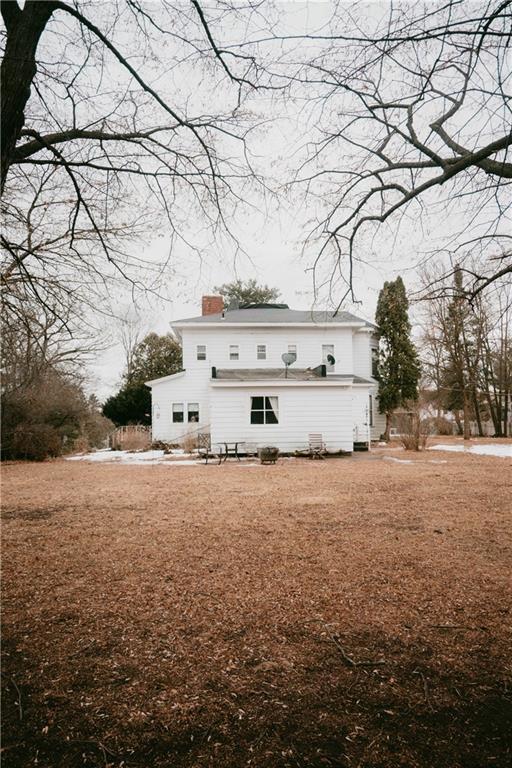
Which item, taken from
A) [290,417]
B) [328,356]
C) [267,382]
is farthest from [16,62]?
[328,356]

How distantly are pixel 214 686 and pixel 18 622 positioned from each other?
1941mm

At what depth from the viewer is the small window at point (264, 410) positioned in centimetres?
1864

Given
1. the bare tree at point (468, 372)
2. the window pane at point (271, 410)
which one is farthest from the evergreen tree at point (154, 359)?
the bare tree at point (468, 372)

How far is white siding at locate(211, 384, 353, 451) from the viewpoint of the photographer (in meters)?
18.5

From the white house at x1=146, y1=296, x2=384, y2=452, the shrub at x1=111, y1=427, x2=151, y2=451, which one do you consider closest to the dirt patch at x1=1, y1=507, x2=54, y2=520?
the white house at x1=146, y1=296, x2=384, y2=452

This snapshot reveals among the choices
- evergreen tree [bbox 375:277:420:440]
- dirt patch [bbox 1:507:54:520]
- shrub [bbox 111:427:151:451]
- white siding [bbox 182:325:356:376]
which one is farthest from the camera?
evergreen tree [bbox 375:277:420:440]

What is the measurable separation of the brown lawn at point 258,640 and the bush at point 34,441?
1107 cm

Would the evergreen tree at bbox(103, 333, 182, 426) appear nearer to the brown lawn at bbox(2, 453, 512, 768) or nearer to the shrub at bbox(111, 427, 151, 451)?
the shrub at bbox(111, 427, 151, 451)

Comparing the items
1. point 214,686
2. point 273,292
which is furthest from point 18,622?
point 273,292

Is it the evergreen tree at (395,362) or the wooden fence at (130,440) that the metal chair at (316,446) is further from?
the evergreen tree at (395,362)

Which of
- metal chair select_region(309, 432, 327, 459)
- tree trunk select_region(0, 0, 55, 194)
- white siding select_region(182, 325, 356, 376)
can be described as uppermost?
white siding select_region(182, 325, 356, 376)

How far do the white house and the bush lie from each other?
6234 mm

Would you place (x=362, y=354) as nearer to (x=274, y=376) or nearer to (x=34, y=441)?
(x=274, y=376)

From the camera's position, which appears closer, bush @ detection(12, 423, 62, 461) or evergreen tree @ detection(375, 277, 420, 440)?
bush @ detection(12, 423, 62, 461)
